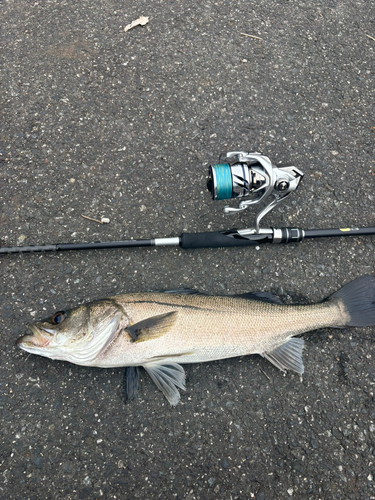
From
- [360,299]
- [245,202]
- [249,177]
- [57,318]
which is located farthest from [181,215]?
[360,299]

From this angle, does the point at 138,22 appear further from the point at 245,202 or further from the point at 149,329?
the point at 149,329

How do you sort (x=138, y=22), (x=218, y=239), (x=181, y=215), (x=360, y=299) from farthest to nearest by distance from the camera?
(x=138, y=22), (x=181, y=215), (x=218, y=239), (x=360, y=299)

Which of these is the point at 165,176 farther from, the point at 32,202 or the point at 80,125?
the point at 32,202

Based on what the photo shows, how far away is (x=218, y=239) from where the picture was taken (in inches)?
117

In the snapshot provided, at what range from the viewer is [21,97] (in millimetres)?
3598

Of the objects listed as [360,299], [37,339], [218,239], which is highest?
[37,339]

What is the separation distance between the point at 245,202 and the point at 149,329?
1.20 metres

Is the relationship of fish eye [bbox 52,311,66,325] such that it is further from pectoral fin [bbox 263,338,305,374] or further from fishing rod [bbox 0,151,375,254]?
pectoral fin [bbox 263,338,305,374]

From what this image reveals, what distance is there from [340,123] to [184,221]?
196 centimetres

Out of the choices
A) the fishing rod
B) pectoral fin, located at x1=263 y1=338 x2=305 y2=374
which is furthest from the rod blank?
pectoral fin, located at x1=263 y1=338 x2=305 y2=374

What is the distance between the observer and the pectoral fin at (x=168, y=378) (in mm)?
2695

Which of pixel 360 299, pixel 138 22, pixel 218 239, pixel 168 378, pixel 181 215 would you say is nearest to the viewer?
pixel 168 378

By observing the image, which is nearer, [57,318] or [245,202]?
[57,318]

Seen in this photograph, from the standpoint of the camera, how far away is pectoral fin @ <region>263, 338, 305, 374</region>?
276cm
